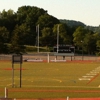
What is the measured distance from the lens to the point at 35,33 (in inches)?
4146

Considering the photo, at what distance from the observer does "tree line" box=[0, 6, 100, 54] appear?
81.1 metres

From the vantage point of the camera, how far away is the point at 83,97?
1995cm

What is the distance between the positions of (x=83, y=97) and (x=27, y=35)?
79.2m

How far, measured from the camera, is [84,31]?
9800 centimetres

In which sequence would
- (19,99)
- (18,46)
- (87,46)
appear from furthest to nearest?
1. (87,46)
2. (18,46)
3. (19,99)

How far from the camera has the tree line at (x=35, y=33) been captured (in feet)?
266

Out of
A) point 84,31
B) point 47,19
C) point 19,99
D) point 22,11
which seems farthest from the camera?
point 22,11

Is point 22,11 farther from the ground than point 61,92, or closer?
farther from the ground

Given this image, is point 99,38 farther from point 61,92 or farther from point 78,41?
point 61,92

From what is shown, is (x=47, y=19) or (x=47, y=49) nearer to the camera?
(x=47, y=49)

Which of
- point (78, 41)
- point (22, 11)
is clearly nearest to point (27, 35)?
point (78, 41)

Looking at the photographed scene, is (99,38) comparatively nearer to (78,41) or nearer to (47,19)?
(78,41)

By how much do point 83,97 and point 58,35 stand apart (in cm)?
7531

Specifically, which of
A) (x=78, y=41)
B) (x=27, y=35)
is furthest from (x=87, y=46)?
(x=27, y=35)
